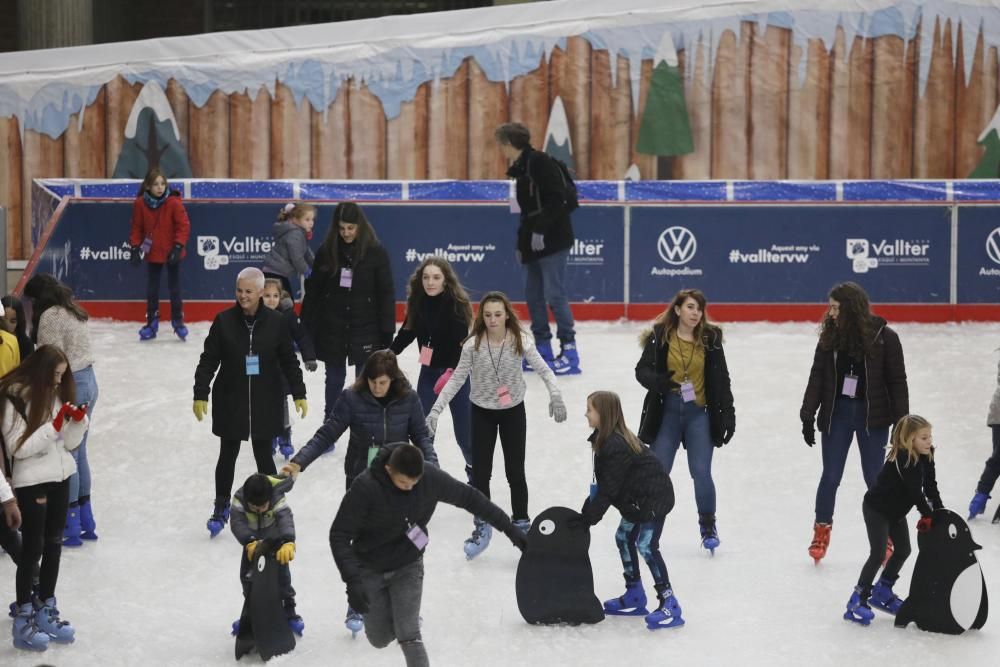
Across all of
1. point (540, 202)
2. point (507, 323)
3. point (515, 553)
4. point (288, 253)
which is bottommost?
point (515, 553)

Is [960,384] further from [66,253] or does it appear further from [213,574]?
[66,253]

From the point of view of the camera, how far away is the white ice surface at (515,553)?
8688 mm

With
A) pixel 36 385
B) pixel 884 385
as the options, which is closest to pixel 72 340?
pixel 36 385

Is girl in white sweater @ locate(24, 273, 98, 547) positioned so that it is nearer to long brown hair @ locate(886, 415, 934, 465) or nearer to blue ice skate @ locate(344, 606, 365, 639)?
blue ice skate @ locate(344, 606, 365, 639)

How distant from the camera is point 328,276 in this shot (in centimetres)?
1157

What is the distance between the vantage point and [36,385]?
28.6 ft

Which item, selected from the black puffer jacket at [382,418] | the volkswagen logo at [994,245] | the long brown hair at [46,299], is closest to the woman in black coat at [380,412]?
the black puffer jacket at [382,418]

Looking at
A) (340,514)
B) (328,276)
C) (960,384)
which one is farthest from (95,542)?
(960,384)

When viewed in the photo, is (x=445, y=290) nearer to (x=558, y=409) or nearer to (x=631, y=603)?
(x=558, y=409)

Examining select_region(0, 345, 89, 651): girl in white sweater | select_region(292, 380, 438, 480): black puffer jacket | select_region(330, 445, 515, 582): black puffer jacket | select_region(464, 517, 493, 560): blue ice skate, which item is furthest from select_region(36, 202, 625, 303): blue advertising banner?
select_region(330, 445, 515, 582): black puffer jacket

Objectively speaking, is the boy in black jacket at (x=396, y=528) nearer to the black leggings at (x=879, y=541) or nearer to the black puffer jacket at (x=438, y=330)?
the black leggings at (x=879, y=541)

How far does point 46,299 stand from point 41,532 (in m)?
1.96

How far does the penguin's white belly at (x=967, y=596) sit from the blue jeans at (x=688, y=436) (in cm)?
171

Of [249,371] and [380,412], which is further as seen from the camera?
[249,371]
